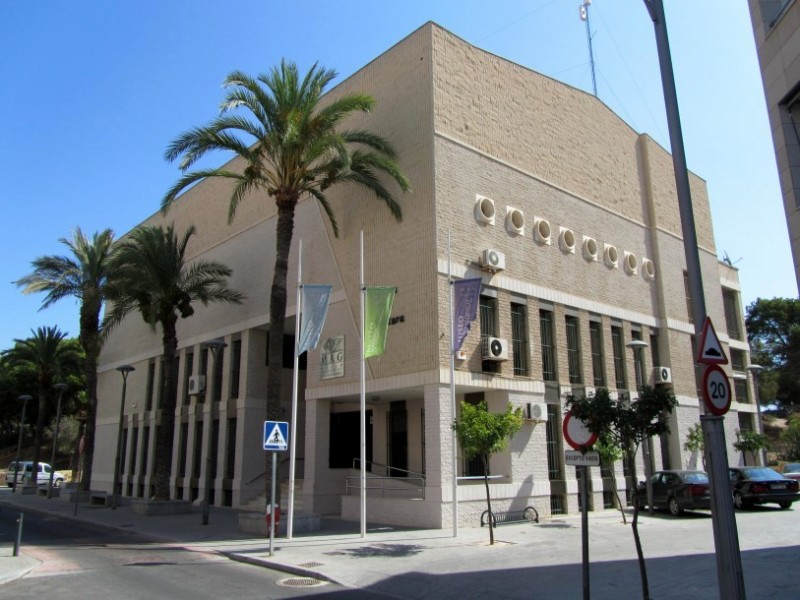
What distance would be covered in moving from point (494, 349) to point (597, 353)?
7273mm

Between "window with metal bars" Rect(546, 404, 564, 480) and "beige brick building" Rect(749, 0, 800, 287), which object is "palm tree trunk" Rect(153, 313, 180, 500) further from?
"beige brick building" Rect(749, 0, 800, 287)

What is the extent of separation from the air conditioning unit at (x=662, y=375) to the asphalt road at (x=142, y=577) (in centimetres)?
1962

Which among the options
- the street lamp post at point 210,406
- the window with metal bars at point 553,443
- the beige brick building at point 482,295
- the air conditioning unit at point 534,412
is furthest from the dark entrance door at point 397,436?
the street lamp post at point 210,406

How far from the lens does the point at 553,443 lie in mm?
21766

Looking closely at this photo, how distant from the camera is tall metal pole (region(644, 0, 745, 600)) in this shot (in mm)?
6594

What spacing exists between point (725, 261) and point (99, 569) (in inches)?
1356

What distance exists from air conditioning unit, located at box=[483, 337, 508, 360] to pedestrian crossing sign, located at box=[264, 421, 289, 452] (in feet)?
25.1

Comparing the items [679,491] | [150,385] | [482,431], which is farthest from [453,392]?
[150,385]

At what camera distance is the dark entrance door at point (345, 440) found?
23.7m

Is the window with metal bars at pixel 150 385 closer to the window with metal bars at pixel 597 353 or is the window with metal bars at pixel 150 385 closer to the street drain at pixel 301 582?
the window with metal bars at pixel 597 353

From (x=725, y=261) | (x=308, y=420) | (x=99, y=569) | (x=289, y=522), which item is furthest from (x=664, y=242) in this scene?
(x=99, y=569)

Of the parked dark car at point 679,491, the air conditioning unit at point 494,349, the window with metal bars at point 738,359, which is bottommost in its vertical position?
the parked dark car at point 679,491

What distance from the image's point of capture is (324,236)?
24.1 m

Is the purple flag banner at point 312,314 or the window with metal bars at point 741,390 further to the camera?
the window with metal bars at point 741,390
